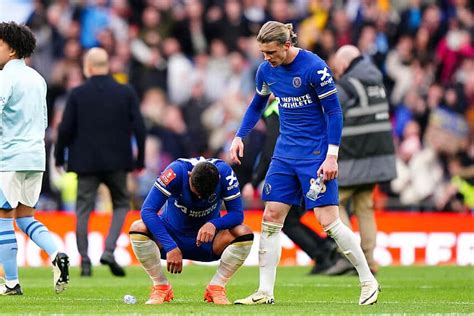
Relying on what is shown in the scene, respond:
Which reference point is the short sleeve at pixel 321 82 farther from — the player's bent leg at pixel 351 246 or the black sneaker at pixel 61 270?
the black sneaker at pixel 61 270

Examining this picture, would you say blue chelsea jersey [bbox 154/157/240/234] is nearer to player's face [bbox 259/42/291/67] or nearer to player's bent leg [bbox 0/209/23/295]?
player's face [bbox 259/42/291/67]

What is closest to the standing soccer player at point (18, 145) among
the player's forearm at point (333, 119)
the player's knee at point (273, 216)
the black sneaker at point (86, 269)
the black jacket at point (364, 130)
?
the player's knee at point (273, 216)

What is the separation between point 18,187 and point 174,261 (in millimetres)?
1738

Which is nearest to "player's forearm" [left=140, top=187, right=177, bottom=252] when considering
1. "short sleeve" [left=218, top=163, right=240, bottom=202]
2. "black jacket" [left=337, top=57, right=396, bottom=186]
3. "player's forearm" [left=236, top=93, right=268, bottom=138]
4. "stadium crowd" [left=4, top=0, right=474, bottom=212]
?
"short sleeve" [left=218, top=163, right=240, bottom=202]

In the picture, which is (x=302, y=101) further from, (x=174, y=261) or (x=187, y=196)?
(x=174, y=261)

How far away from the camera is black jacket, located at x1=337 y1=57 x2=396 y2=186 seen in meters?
13.7

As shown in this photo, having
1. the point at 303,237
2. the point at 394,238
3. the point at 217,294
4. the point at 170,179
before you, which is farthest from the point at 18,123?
the point at 394,238

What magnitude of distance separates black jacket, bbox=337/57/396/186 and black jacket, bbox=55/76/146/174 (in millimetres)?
2319

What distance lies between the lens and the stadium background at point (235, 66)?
776 inches

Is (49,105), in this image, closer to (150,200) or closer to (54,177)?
(54,177)

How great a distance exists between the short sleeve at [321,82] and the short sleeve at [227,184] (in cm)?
92

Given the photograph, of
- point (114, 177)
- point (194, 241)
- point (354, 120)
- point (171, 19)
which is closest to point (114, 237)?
point (114, 177)

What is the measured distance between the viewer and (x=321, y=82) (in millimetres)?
9766

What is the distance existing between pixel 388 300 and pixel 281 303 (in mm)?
1037
